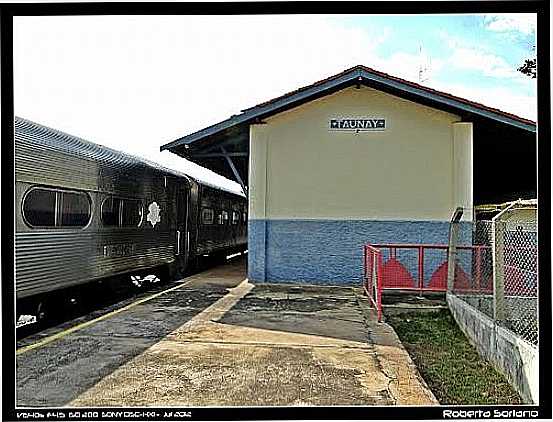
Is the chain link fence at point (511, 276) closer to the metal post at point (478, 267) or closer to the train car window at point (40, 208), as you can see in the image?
the metal post at point (478, 267)

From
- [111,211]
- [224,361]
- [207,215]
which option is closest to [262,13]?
[224,361]

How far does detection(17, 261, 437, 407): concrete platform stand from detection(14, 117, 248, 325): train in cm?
62

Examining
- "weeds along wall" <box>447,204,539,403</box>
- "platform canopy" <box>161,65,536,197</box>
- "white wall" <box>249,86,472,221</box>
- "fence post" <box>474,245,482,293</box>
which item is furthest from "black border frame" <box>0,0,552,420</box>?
"white wall" <box>249,86,472,221</box>

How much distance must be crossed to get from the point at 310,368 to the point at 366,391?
63 cm

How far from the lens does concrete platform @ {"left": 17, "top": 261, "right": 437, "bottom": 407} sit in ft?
12.6

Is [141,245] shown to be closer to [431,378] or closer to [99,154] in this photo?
[99,154]

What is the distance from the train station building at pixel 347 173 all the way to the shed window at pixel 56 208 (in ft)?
10.8

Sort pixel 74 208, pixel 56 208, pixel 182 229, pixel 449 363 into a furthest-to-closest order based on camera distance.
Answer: pixel 182 229 → pixel 74 208 → pixel 56 208 → pixel 449 363

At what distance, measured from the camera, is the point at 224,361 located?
4.71m

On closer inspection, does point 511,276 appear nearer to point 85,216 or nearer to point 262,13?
point 262,13

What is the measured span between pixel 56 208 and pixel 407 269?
18.5 ft

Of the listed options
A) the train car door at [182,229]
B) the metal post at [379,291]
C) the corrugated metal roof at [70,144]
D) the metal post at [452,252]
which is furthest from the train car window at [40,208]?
the train car door at [182,229]

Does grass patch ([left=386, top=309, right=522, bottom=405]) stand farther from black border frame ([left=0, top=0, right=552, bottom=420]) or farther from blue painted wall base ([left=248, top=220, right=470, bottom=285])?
blue painted wall base ([left=248, top=220, right=470, bottom=285])

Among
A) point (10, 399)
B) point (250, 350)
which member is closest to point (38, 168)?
point (250, 350)
